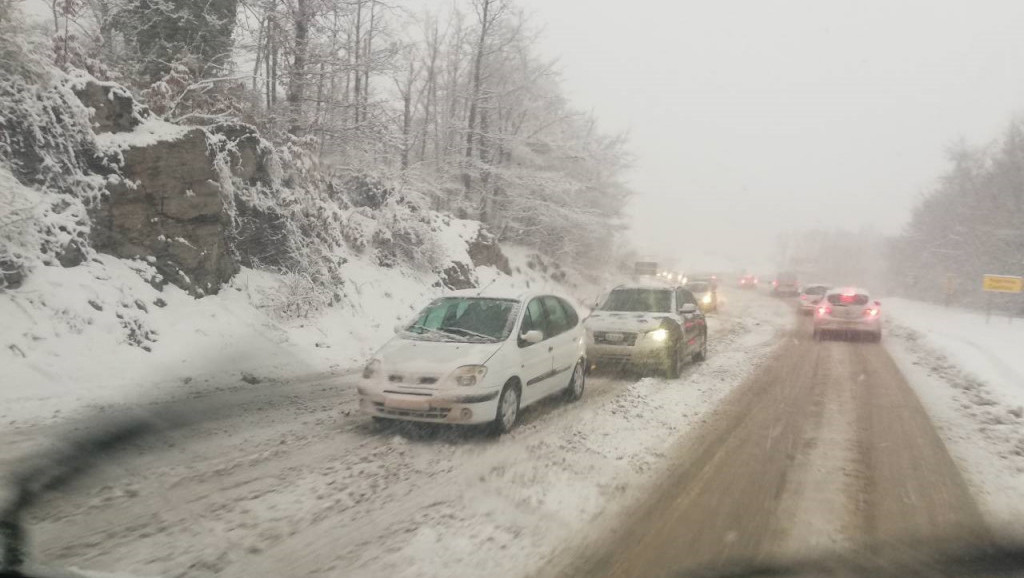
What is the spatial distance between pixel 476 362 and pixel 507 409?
0.73 metres

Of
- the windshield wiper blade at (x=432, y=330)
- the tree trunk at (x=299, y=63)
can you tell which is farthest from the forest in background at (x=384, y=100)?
the windshield wiper blade at (x=432, y=330)

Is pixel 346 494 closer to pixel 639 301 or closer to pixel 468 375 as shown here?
pixel 468 375

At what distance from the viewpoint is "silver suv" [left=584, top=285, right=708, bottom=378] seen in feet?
37.2

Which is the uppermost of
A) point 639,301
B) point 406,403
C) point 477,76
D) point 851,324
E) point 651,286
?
point 477,76

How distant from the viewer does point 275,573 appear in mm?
3859

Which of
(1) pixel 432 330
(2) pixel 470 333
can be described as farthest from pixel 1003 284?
(1) pixel 432 330

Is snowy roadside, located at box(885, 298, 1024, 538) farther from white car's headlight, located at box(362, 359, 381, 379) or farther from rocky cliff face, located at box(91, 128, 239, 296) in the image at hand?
rocky cliff face, located at box(91, 128, 239, 296)

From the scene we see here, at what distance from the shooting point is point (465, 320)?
823cm

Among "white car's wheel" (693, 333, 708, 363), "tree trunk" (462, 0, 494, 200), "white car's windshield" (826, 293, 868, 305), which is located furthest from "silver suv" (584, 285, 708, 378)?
"tree trunk" (462, 0, 494, 200)

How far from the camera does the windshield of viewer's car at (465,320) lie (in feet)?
25.6

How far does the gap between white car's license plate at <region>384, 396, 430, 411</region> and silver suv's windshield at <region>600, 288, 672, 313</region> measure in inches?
258

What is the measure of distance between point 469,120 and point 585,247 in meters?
8.59

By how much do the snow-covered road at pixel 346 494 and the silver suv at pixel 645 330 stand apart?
2.78 m

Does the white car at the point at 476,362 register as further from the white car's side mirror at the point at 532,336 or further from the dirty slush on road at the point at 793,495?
the dirty slush on road at the point at 793,495
